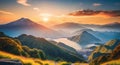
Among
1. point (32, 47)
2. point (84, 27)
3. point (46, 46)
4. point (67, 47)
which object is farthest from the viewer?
point (67, 47)

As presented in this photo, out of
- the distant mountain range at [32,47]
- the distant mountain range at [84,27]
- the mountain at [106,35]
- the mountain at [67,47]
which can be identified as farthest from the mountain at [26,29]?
the mountain at [106,35]

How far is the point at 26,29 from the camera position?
18.8 m

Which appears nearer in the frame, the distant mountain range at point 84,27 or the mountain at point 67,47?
the distant mountain range at point 84,27

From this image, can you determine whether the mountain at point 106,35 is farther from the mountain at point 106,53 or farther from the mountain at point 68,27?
the mountain at point 68,27

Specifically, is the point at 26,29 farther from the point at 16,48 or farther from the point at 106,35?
the point at 106,35

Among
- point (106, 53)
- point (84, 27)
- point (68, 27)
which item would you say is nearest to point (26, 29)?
point (68, 27)

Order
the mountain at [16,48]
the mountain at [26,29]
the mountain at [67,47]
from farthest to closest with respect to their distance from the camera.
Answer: the mountain at [67,47] → the mountain at [26,29] → the mountain at [16,48]

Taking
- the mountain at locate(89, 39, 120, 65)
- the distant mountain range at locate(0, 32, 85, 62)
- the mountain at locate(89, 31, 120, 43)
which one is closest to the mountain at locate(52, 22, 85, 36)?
the distant mountain range at locate(0, 32, 85, 62)

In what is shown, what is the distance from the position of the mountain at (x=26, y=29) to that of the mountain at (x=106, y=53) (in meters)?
2.95

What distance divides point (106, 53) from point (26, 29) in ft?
19.9

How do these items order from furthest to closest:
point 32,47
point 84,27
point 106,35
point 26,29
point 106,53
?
point 84,27 < point 106,53 < point 106,35 < point 26,29 < point 32,47

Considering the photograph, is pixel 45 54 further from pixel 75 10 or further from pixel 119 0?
pixel 119 0

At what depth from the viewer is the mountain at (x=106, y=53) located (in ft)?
59.2

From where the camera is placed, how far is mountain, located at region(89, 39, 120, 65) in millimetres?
18047
